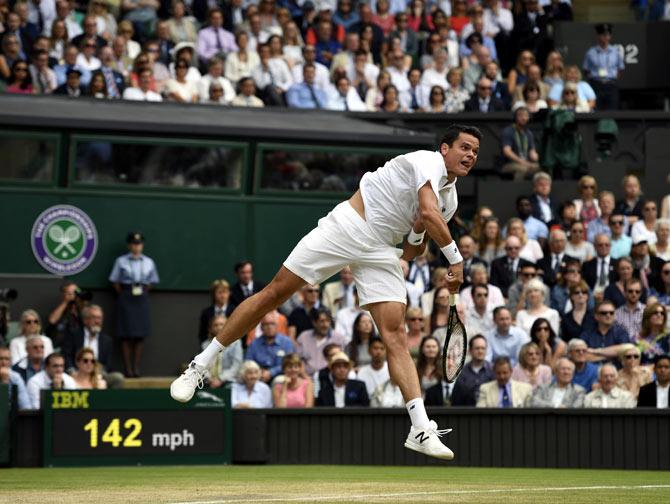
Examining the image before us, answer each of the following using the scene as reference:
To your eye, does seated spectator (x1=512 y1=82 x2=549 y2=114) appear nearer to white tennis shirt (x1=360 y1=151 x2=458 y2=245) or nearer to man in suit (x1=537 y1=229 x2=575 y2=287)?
man in suit (x1=537 y1=229 x2=575 y2=287)

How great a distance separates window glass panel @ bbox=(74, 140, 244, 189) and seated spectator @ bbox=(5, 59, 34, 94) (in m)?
1.22

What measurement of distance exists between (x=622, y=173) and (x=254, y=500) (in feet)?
40.6

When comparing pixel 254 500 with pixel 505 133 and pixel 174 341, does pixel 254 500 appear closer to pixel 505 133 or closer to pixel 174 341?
pixel 174 341

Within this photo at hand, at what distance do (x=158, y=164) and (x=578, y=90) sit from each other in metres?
5.93

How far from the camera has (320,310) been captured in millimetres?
16469

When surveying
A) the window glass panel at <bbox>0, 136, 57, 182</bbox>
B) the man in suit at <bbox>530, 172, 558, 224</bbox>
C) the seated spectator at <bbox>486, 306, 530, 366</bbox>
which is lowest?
the seated spectator at <bbox>486, 306, 530, 366</bbox>

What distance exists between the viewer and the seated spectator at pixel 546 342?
15.5 meters

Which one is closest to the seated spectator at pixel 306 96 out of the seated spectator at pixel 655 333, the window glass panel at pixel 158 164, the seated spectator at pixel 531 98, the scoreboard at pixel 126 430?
the window glass panel at pixel 158 164

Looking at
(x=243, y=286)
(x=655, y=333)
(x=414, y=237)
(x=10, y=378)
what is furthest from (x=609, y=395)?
(x=10, y=378)

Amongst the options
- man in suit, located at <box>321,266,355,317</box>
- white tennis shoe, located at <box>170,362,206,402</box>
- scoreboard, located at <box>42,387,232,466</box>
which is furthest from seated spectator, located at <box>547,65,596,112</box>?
white tennis shoe, located at <box>170,362,206,402</box>

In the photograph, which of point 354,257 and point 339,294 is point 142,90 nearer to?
point 339,294

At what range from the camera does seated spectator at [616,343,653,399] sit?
48.1 feet

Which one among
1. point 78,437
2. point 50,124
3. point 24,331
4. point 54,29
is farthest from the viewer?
point 54,29

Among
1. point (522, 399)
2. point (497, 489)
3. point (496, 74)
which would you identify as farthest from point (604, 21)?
point (497, 489)
